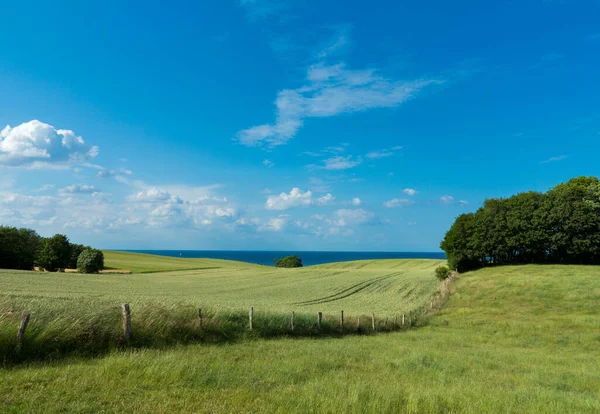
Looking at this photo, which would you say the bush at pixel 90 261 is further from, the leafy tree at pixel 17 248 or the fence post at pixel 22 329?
the fence post at pixel 22 329

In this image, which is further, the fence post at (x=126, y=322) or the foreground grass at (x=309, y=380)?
the fence post at (x=126, y=322)

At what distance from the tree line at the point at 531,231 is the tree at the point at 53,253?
257ft

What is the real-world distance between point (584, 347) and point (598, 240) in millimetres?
46369

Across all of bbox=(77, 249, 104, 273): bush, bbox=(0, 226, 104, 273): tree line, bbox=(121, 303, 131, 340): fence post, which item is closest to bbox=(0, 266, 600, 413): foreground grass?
bbox=(121, 303, 131, 340): fence post

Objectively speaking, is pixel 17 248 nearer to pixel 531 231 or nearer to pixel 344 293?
pixel 344 293

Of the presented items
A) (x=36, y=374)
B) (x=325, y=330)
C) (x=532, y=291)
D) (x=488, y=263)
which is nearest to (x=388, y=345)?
(x=325, y=330)

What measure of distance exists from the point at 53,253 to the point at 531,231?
91.4m

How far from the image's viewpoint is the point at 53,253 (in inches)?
3159

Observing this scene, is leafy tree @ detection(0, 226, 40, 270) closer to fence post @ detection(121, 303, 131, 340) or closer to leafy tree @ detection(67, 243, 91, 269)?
leafy tree @ detection(67, 243, 91, 269)

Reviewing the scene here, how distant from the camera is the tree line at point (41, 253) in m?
79.2

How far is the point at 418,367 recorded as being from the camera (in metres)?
12.0

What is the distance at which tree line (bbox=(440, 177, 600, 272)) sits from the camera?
5800 centimetres

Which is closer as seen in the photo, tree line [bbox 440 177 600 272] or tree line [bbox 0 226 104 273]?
tree line [bbox 440 177 600 272]

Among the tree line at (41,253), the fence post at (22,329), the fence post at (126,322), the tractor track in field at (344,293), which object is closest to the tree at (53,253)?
the tree line at (41,253)
